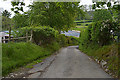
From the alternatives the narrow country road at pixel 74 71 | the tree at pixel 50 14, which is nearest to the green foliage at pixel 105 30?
the narrow country road at pixel 74 71

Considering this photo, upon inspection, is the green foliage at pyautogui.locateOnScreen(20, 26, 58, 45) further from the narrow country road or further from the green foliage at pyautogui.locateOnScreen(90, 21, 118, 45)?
the narrow country road

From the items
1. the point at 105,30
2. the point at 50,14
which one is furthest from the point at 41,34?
the point at 105,30

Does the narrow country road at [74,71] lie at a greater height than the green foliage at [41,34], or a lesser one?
lesser

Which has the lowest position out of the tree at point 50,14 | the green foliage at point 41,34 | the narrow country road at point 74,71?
the narrow country road at point 74,71

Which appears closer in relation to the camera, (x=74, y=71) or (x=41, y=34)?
(x=74, y=71)

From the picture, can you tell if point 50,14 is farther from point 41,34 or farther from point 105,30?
point 105,30

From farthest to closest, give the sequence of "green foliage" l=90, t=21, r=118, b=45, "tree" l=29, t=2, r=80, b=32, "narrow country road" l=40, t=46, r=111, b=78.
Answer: "tree" l=29, t=2, r=80, b=32 → "green foliage" l=90, t=21, r=118, b=45 → "narrow country road" l=40, t=46, r=111, b=78

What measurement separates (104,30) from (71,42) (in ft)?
187

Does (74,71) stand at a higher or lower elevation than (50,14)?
lower

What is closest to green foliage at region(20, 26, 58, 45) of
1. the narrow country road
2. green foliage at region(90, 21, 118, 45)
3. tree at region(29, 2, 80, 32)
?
tree at region(29, 2, 80, 32)

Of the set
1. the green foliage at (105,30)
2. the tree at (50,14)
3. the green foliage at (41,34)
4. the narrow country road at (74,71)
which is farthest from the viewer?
the tree at (50,14)

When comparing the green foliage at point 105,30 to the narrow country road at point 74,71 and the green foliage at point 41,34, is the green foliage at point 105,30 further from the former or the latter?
the green foliage at point 41,34

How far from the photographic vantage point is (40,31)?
18.5 meters

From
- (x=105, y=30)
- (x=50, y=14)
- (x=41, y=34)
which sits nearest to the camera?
(x=105, y=30)
